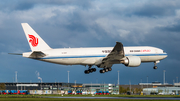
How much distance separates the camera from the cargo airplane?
6022 cm

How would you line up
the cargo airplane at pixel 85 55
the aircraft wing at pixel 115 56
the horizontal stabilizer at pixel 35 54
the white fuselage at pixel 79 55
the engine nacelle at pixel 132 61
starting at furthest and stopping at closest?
1. the white fuselage at pixel 79 55
2. the engine nacelle at pixel 132 61
3. the cargo airplane at pixel 85 55
4. the horizontal stabilizer at pixel 35 54
5. the aircraft wing at pixel 115 56

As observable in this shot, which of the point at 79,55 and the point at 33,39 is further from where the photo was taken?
the point at 33,39

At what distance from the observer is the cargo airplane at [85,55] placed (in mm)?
60219

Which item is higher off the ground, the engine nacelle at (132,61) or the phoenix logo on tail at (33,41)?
the phoenix logo on tail at (33,41)

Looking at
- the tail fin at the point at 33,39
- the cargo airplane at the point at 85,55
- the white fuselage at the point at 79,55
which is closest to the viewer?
the cargo airplane at the point at 85,55

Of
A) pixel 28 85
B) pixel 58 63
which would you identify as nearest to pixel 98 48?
pixel 58 63

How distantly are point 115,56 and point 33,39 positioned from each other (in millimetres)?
18907

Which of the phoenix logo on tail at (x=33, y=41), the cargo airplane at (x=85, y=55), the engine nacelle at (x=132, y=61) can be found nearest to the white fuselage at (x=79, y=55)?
the cargo airplane at (x=85, y=55)

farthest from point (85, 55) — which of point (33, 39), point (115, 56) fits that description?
point (33, 39)

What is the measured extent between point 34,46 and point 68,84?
373 ft

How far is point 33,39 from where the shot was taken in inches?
2473

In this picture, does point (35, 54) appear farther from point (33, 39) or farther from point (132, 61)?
point (132, 61)

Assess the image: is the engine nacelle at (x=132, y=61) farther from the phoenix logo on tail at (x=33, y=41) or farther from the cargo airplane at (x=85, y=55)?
the phoenix logo on tail at (x=33, y=41)

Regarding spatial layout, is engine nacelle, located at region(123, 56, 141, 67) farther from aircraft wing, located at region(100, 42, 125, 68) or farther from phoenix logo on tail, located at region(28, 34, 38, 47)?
phoenix logo on tail, located at region(28, 34, 38, 47)
